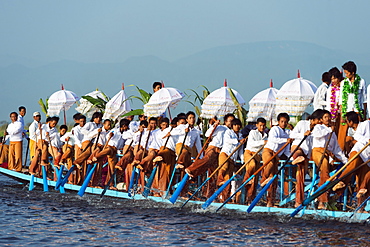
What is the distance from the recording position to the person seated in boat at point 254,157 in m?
12.8

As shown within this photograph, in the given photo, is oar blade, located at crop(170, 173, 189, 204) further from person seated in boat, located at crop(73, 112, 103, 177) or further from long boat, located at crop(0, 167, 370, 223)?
person seated in boat, located at crop(73, 112, 103, 177)

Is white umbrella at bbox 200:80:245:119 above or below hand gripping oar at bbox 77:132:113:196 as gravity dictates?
above

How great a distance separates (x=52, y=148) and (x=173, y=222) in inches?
227

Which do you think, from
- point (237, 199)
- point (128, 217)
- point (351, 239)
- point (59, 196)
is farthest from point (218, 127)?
point (59, 196)

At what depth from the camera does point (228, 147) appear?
13219 millimetres

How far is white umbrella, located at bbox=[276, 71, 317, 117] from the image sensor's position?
1370 cm

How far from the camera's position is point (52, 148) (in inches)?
696

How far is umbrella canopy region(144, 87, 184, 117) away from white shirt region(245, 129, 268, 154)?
134 inches

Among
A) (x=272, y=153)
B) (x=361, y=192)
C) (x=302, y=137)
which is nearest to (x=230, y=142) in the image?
(x=272, y=153)

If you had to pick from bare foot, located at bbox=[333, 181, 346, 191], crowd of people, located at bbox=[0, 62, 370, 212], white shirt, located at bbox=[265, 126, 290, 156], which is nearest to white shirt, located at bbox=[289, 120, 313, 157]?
crowd of people, located at bbox=[0, 62, 370, 212]

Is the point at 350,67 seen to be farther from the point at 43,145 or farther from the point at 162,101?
the point at 43,145

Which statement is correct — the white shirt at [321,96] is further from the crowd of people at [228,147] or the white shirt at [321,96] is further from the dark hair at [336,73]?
the dark hair at [336,73]

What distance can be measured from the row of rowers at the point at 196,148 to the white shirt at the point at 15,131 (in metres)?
0.84

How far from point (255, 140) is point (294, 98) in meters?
1.54
